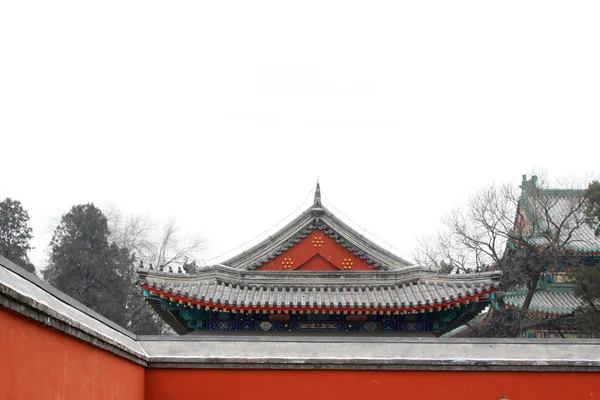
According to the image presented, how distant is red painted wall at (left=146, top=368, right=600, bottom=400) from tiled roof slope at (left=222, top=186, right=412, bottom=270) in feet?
13.9

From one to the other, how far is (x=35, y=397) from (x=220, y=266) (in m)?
7.95

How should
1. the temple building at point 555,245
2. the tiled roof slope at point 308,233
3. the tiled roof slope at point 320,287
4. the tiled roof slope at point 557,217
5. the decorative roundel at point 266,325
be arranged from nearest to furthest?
the tiled roof slope at point 320,287 < the decorative roundel at point 266,325 < the tiled roof slope at point 308,233 < the temple building at point 555,245 < the tiled roof slope at point 557,217

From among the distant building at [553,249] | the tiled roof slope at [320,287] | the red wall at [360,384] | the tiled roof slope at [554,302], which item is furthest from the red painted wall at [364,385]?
the tiled roof slope at [554,302]

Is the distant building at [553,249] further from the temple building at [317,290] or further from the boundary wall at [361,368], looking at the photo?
the boundary wall at [361,368]

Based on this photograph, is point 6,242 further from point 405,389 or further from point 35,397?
point 35,397

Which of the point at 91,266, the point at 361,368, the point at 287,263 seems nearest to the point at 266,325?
the point at 287,263

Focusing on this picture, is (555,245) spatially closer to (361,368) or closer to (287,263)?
(287,263)

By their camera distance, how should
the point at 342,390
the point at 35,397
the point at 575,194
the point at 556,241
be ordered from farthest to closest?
1. the point at 575,194
2. the point at 556,241
3. the point at 342,390
4. the point at 35,397

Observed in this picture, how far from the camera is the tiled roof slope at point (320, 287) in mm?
11477

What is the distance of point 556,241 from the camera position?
2181 centimetres

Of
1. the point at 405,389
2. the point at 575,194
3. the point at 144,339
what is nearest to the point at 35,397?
the point at 144,339

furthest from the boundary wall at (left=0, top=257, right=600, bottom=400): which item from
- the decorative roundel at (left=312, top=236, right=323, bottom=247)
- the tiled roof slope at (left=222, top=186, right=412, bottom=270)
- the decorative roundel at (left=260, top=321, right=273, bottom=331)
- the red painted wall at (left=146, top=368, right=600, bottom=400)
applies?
the decorative roundel at (left=312, top=236, right=323, bottom=247)

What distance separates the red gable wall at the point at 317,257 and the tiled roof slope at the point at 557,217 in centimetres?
1122

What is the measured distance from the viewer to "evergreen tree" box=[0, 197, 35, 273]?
27.3 meters
